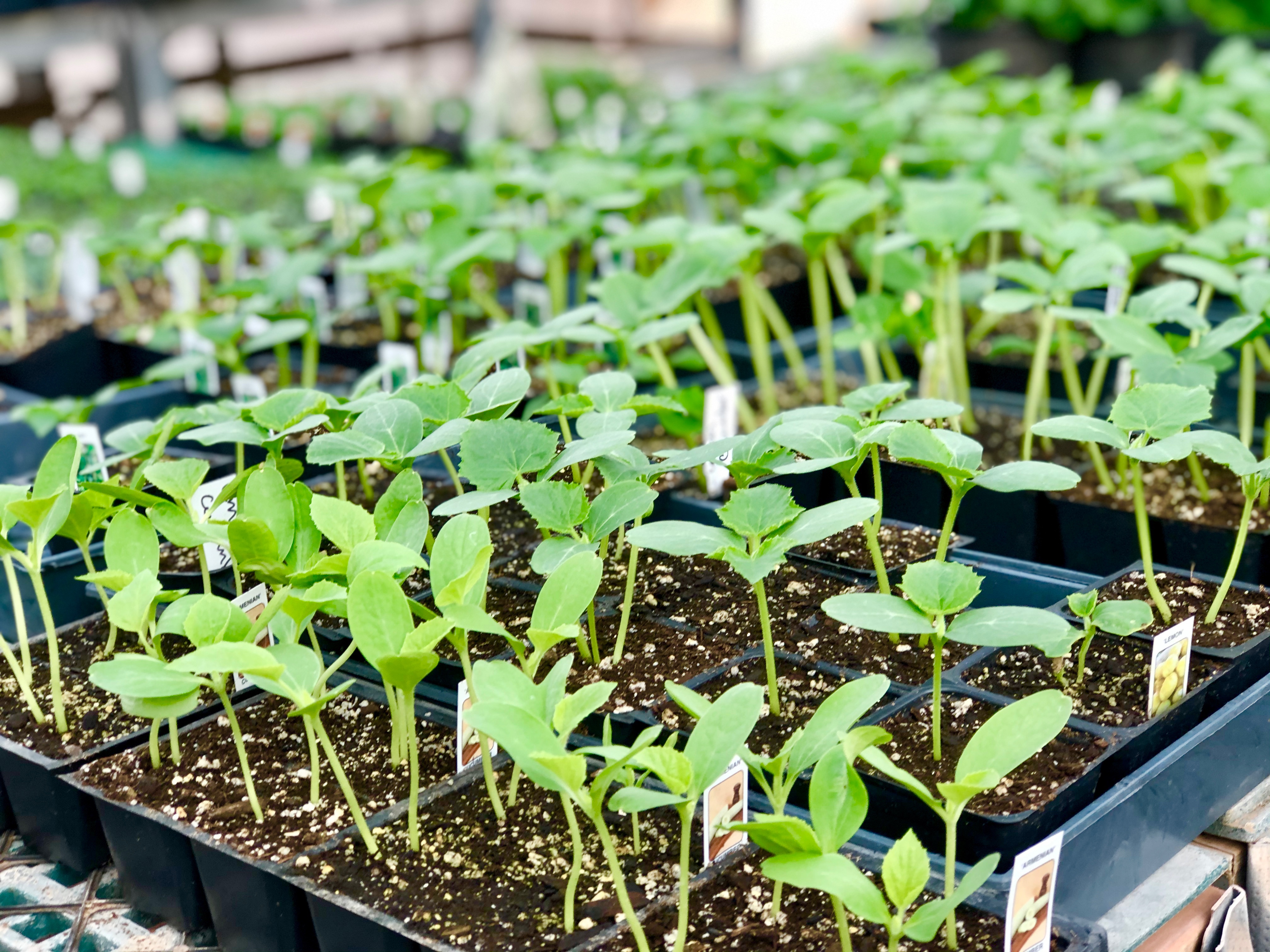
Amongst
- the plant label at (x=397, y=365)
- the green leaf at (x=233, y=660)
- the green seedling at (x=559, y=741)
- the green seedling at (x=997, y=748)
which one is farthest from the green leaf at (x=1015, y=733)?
the plant label at (x=397, y=365)

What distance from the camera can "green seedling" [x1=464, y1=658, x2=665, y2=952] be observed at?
81 centimetres

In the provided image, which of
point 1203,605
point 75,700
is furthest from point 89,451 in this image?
point 1203,605

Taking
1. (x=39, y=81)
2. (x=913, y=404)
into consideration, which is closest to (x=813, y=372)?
(x=913, y=404)

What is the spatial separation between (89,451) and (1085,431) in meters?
1.15

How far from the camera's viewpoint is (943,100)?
3.08m

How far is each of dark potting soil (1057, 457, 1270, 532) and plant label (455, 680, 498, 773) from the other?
859 mm

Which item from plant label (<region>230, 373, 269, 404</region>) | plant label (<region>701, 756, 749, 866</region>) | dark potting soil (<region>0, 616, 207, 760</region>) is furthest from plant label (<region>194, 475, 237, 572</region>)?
plant label (<region>701, 756, 749, 866</region>)

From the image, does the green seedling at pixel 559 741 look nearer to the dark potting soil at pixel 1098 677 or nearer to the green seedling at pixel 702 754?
the green seedling at pixel 702 754

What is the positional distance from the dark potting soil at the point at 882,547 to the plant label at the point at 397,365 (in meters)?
0.54

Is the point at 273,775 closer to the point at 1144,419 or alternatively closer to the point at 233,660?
the point at 233,660

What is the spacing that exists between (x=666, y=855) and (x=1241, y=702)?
564 millimetres

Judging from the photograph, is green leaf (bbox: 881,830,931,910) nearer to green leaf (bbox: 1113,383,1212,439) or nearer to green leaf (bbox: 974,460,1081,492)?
green leaf (bbox: 974,460,1081,492)

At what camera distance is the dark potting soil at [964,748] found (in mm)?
1032

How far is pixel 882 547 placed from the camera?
4.92ft
